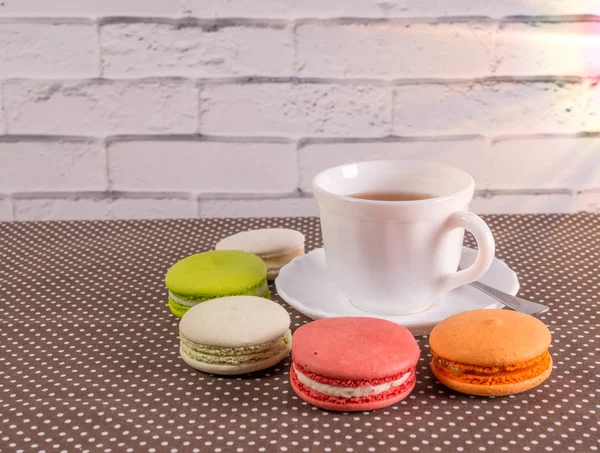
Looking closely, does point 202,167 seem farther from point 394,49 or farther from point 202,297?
point 202,297

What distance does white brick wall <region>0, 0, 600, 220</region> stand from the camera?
1.40 m

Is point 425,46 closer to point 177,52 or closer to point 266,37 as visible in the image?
point 266,37

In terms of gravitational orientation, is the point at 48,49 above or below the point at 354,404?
above

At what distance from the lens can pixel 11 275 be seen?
0.94 meters

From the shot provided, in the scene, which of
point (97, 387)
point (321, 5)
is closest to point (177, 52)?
point (321, 5)

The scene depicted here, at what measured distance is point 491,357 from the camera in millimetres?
638

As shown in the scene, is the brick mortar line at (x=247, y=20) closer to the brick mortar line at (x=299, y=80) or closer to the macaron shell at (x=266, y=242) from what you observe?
the brick mortar line at (x=299, y=80)

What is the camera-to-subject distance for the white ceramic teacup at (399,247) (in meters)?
0.75

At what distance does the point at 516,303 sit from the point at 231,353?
0.30 meters

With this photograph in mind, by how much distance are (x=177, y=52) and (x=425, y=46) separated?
0.45m

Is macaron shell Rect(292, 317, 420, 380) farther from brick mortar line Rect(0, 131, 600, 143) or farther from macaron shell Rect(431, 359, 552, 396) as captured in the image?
brick mortar line Rect(0, 131, 600, 143)

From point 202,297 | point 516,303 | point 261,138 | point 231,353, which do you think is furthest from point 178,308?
point 261,138

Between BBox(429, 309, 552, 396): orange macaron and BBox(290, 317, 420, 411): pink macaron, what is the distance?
0.03m

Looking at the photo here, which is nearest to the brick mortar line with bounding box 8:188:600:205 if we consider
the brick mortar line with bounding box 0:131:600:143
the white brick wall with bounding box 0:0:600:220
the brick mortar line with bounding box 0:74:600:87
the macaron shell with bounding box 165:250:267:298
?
the white brick wall with bounding box 0:0:600:220
